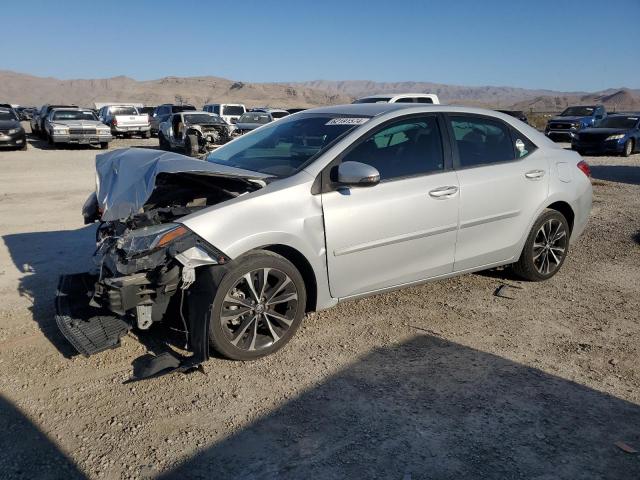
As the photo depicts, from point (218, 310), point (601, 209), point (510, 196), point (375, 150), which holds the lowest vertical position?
point (601, 209)

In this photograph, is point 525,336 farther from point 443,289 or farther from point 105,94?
point 105,94

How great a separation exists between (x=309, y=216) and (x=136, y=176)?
126 centimetres

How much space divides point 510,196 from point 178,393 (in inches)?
130

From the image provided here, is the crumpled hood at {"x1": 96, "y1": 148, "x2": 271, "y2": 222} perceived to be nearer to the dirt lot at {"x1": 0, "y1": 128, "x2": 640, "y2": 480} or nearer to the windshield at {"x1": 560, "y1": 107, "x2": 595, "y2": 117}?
the dirt lot at {"x1": 0, "y1": 128, "x2": 640, "y2": 480}

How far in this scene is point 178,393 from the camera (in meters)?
3.43

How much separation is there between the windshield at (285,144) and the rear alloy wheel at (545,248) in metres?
2.14

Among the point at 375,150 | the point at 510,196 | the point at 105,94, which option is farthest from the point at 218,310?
the point at 105,94

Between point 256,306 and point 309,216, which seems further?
point 309,216

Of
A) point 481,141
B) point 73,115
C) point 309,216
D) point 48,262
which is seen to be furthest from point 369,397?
point 73,115

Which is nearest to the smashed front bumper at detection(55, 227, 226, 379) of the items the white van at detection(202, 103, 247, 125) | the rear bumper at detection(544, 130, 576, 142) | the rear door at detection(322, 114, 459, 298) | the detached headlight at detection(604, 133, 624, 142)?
the rear door at detection(322, 114, 459, 298)

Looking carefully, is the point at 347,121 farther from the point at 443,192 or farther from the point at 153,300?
the point at 153,300

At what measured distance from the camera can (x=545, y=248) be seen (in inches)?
213

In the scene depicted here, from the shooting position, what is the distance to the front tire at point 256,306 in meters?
3.61

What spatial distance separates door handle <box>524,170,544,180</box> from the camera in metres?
5.06
